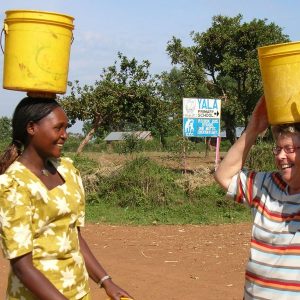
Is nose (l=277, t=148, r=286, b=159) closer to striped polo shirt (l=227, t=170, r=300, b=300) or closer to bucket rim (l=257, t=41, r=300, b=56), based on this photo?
striped polo shirt (l=227, t=170, r=300, b=300)

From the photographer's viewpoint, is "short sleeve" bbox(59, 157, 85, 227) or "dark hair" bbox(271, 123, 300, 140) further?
"short sleeve" bbox(59, 157, 85, 227)

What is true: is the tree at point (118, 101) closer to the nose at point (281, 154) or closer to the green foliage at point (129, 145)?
the green foliage at point (129, 145)

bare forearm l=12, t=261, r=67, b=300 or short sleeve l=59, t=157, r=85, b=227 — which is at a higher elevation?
short sleeve l=59, t=157, r=85, b=227

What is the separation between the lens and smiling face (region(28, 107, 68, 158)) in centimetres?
223

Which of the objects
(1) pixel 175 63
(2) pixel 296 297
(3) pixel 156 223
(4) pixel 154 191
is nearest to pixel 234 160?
(2) pixel 296 297

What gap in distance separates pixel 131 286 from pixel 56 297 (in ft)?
11.1

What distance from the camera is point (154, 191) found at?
1093 centimetres

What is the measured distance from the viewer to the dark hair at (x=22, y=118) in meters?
2.24

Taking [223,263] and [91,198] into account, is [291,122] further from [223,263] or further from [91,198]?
[91,198]

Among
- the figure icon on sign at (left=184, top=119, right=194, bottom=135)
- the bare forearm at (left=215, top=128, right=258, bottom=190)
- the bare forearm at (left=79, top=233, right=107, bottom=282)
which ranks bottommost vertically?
the bare forearm at (left=79, top=233, right=107, bottom=282)

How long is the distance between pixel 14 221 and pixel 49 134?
0.38m

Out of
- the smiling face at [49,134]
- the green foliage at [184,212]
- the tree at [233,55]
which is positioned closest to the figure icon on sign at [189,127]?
the green foliage at [184,212]

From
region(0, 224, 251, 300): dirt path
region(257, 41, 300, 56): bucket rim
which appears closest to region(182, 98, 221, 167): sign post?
region(0, 224, 251, 300): dirt path

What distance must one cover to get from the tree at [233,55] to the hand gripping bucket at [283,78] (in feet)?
45.9
